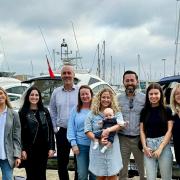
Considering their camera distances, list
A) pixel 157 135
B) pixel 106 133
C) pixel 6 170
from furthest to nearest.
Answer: pixel 6 170
pixel 157 135
pixel 106 133

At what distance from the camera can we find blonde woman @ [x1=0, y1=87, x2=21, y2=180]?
5.22 metres

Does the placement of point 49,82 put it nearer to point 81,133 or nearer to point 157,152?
point 81,133

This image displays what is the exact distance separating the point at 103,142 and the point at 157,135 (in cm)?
74

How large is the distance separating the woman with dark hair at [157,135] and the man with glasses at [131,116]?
0.21 metres

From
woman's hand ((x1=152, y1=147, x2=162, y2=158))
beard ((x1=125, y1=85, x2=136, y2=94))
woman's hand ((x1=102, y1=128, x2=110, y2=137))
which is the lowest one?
woman's hand ((x1=152, y1=147, x2=162, y2=158))

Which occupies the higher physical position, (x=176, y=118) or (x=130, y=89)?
(x=130, y=89)

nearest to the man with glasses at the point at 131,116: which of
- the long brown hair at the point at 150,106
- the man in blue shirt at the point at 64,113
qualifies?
the long brown hair at the point at 150,106

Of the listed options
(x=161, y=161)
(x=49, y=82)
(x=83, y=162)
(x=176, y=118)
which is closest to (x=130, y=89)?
(x=176, y=118)

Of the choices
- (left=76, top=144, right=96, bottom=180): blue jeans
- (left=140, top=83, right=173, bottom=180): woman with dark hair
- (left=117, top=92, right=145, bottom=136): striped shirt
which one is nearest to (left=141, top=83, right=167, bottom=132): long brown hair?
(left=140, top=83, right=173, bottom=180): woman with dark hair

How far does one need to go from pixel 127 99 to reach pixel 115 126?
611mm

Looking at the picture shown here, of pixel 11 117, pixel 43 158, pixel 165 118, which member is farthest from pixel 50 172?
pixel 165 118

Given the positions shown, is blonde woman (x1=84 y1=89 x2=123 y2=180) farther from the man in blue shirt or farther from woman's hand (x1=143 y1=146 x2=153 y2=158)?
the man in blue shirt

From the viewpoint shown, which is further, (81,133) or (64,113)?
(64,113)

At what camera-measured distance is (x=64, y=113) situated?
603 centimetres
